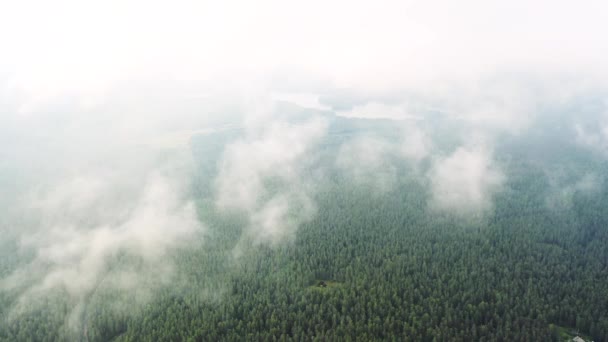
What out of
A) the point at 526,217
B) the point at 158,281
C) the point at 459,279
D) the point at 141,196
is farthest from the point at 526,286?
the point at 141,196

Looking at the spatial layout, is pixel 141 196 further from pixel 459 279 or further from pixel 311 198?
pixel 459 279

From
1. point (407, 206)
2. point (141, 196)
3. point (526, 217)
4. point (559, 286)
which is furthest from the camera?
point (141, 196)

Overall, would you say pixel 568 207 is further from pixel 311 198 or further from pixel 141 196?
pixel 141 196

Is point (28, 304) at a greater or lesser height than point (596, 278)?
lesser

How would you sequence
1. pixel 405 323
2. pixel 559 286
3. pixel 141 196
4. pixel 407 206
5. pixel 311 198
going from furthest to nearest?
1. pixel 141 196
2. pixel 311 198
3. pixel 407 206
4. pixel 559 286
5. pixel 405 323

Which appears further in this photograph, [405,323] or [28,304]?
[28,304]

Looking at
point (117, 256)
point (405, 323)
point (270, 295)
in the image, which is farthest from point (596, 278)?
point (117, 256)
